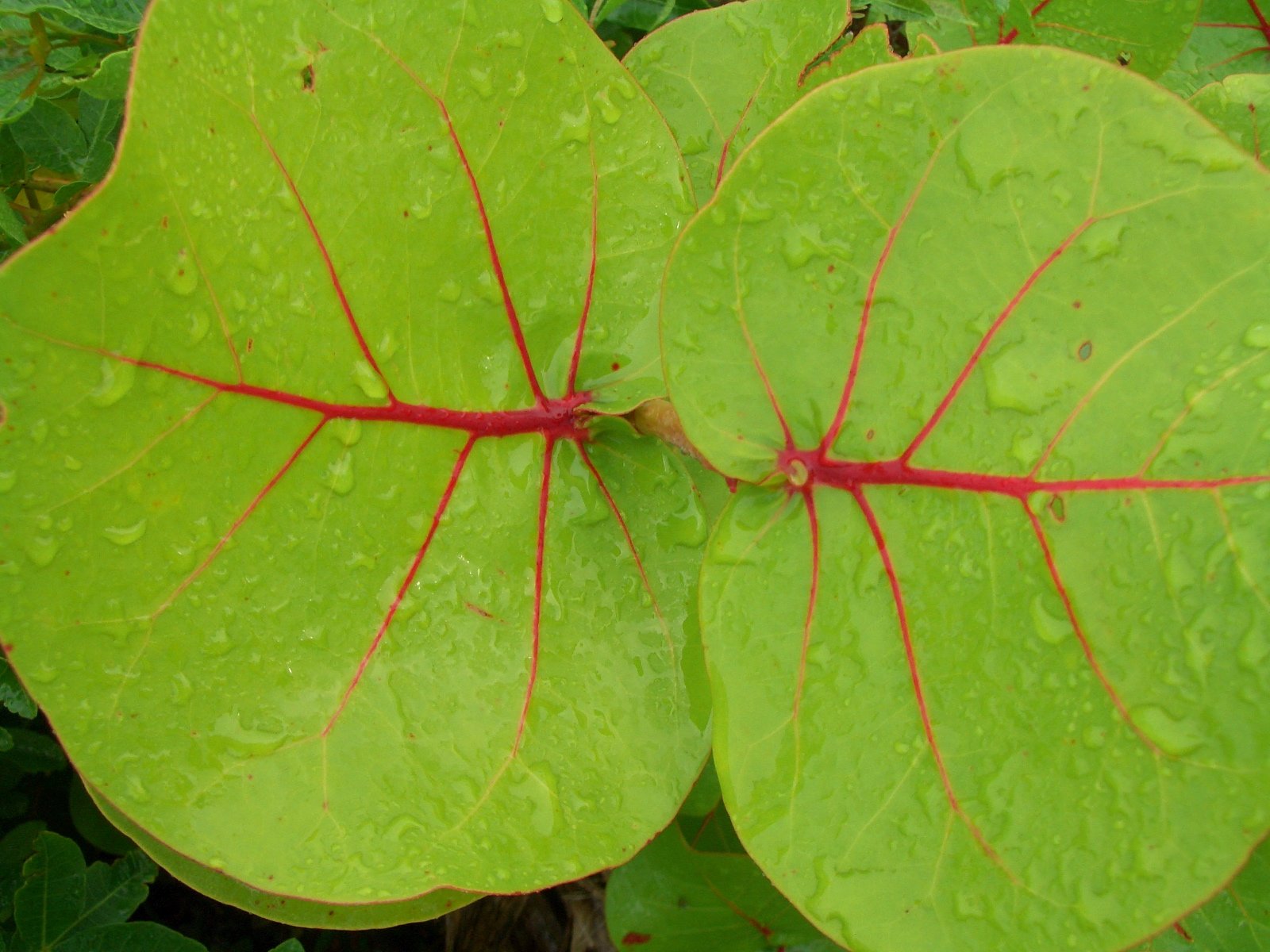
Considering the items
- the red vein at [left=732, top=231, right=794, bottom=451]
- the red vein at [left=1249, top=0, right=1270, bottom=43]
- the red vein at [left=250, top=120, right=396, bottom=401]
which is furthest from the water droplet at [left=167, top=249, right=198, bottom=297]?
the red vein at [left=1249, top=0, right=1270, bottom=43]

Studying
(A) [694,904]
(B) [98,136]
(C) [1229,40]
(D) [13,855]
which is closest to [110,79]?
(B) [98,136]

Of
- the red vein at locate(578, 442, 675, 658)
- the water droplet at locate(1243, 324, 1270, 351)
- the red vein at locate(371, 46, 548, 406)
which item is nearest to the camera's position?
the water droplet at locate(1243, 324, 1270, 351)

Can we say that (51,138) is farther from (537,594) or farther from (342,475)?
(537,594)

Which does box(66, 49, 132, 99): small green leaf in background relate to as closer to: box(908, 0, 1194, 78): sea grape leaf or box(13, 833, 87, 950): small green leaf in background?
box(13, 833, 87, 950): small green leaf in background

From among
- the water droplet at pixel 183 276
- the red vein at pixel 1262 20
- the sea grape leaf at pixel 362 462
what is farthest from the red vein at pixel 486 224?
the red vein at pixel 1262 20

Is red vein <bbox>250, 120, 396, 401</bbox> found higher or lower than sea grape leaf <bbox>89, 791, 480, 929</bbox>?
higher

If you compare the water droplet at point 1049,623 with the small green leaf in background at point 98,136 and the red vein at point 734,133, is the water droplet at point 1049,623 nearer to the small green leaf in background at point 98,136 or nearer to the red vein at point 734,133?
the red vein at point 734,133

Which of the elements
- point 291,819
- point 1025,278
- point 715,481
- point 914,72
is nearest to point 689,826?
point 715,481
